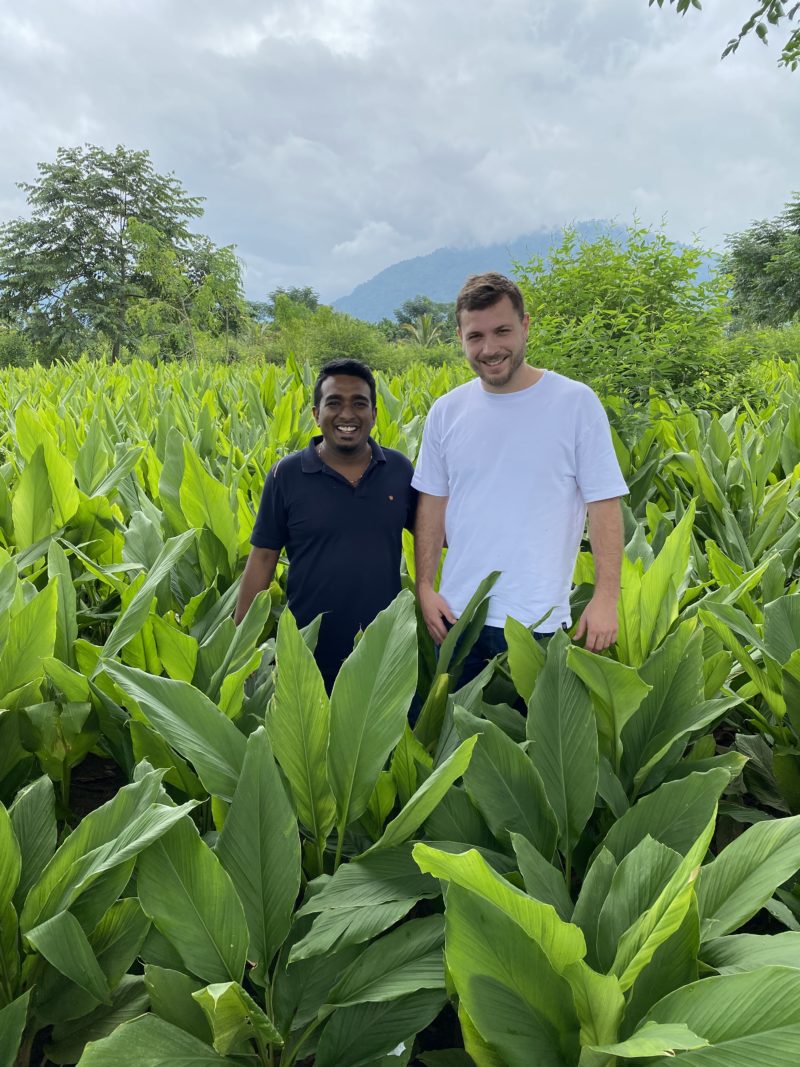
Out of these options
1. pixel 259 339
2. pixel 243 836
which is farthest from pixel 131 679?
pixel 259 339

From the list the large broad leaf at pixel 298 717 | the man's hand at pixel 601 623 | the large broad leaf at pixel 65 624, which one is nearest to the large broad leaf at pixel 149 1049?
the large broad leaf at pixel 298 717

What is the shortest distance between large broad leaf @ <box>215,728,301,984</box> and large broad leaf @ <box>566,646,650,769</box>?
48cm

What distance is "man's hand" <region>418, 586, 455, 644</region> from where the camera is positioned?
1912 mm

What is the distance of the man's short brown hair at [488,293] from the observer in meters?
1.88

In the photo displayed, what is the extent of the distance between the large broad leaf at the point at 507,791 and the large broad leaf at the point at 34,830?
579mm

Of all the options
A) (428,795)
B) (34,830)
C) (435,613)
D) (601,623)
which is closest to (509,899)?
(428,795)

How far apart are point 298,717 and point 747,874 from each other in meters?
0.59

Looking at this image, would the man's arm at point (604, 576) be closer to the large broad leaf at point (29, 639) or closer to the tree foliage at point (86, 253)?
the large broad leaf at point (29, 639)

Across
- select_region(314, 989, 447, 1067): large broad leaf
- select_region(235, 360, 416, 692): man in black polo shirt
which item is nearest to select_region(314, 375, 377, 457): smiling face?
select_region(235, 360, 416, 692): man in black polo shirt

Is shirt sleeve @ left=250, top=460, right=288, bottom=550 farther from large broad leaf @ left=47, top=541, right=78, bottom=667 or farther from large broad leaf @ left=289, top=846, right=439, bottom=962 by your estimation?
large broad leaf @ left=289, top=846, right=439, bottom=962

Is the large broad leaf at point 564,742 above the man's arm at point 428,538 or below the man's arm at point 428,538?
below

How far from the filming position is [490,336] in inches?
A: 73.7

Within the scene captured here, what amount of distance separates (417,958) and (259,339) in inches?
1620

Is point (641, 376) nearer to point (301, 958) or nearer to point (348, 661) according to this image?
point (348, 661)
